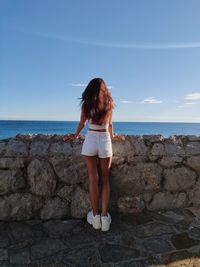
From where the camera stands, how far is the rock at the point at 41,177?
12.2ft

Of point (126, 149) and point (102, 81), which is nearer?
point (102, 81)

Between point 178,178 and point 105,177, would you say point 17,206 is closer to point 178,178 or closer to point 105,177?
point 105,177

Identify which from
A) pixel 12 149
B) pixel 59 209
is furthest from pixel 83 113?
pixel 59 209

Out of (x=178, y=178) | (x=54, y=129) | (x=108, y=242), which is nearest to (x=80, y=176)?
(x=108, y=242)

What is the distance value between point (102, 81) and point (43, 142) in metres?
1.09

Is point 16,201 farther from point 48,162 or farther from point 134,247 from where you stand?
point 134,247

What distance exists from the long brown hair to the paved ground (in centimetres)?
123

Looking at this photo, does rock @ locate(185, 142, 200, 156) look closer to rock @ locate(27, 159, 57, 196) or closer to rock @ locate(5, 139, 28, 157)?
rock @ locate(27, 159, 57, 196)

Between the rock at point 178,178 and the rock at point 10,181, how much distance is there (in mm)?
1853

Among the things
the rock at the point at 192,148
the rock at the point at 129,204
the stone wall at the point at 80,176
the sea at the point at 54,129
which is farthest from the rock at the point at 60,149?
the sea at the point at 54,129

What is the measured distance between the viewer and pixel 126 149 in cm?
389

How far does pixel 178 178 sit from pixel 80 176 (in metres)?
1.30

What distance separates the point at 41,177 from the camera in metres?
3.72

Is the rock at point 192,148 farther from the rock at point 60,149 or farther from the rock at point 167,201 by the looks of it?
the rock at point 60,149
